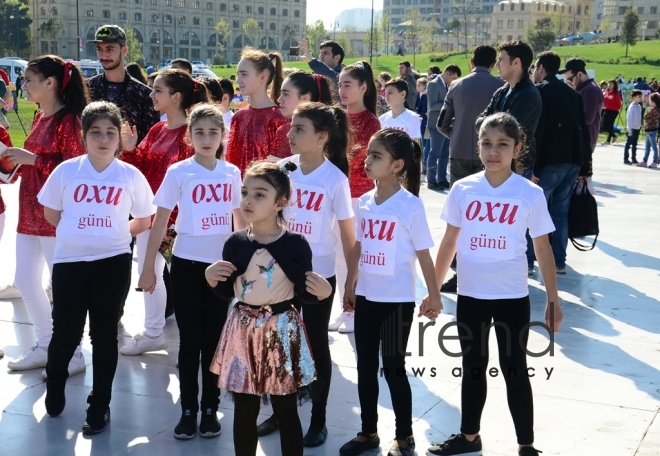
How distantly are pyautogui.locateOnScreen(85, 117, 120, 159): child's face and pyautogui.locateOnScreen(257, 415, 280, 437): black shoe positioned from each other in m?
1.56

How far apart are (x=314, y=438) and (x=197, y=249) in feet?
3.55

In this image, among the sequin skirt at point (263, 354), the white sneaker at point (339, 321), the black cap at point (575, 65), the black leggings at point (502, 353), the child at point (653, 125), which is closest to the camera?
the sequin skirt at point (263, 354)

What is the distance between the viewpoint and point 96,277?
427cm

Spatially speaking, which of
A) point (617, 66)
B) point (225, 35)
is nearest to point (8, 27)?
point (225, 35)

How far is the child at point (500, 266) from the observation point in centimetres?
384

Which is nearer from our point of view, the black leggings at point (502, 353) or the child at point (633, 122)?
the black leggings at point (502, 353)

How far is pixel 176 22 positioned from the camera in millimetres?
136250

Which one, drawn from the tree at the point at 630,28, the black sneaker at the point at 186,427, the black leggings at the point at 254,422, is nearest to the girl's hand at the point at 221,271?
the black leggings at the point at 254,422

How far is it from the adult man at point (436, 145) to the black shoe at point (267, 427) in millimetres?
9632

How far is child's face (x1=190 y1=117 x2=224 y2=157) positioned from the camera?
4.29m

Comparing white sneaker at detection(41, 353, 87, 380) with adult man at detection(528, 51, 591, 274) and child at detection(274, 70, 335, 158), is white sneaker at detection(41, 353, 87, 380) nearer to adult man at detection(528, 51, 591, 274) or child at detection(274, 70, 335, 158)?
child at detection(274, 70, 335, 158)

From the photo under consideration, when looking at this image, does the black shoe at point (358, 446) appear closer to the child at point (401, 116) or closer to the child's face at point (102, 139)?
the child's face at point (102, 139)

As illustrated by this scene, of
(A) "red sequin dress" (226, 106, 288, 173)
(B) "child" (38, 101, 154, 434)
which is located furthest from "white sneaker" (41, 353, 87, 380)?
(A) "red sequin dress" (226, 106, 288, 173)

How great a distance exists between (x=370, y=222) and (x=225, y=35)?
128 meters
